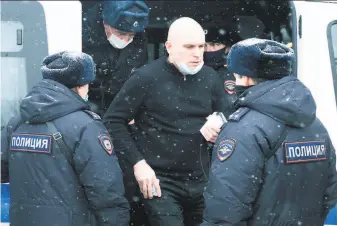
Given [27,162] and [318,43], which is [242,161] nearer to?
[27,162]

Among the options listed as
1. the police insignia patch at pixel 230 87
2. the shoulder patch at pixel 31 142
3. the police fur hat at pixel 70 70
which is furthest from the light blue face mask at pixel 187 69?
the shoulder patch at pixel 31 142

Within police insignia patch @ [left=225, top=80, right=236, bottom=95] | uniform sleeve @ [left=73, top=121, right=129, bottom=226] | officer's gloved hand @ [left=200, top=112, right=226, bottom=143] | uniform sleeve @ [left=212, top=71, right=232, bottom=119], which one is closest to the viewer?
uniform sleeve @ [left=73, top=121, right=129, bottom=226]

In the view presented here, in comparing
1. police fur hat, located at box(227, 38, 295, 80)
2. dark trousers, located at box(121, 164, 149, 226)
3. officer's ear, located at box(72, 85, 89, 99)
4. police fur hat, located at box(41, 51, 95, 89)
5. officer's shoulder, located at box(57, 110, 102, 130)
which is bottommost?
dark trousers, located at box(121, 164, 149, 226)

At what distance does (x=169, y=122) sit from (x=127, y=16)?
114cm

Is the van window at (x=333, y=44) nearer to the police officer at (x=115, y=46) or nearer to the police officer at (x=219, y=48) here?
the police officer at (x=219, y=48)

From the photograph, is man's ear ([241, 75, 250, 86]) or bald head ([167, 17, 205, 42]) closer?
man's ear ([241, 75, 250, 86])

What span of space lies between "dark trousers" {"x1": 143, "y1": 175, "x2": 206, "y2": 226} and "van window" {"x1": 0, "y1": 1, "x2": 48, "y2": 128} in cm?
102

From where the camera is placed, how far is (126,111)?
4164 mm

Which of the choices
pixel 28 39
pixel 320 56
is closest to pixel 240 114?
pixel 320 56

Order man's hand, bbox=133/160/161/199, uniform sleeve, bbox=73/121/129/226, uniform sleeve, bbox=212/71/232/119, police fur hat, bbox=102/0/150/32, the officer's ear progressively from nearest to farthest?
uniform sleeve, bbox=73/121/129/226
the officer's ear
man's hand, bbox=133/160/161/199
uniform sleeve, bbox=212/71/232/119
police fur hat, bbox=102/0/150/32

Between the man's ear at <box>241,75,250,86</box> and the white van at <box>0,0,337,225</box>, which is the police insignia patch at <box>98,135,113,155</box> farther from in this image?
the white van at <box>0,0,337,225</box>

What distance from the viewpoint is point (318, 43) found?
4293 mm

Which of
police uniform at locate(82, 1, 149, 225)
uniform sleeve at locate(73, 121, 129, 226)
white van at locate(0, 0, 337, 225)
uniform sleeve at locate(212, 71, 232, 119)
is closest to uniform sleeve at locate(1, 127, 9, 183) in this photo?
white van at locate(0, 0, 337, 225)

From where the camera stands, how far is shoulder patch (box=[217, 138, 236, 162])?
3016mm
